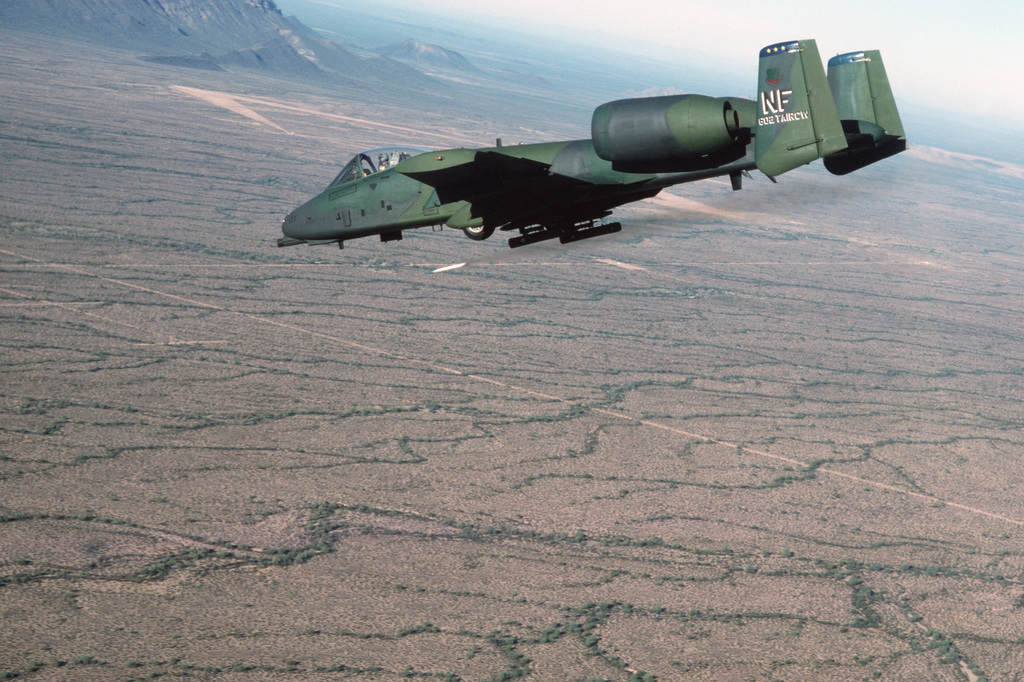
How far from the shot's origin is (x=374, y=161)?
23.0 m

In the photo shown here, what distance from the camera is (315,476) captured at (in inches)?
2525

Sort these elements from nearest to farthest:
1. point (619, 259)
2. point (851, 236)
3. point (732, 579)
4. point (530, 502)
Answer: point (732, 579) < point (530, 502) < point (619, 259) < point (851, 236)

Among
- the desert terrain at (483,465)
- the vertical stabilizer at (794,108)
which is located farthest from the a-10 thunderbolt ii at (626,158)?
the desert terrain at (483,465)

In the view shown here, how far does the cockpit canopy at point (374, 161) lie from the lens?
2248 centimetres

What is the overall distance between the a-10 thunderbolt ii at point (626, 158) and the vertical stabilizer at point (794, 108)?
21 mm

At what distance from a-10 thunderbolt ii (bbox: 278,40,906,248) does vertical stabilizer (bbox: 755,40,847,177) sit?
0.02m

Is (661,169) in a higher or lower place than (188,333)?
higher

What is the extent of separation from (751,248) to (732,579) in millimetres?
118226

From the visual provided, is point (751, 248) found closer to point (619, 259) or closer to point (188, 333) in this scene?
point (619, 259)

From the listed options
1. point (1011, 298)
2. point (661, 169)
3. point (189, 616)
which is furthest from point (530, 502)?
point (1011, 298)

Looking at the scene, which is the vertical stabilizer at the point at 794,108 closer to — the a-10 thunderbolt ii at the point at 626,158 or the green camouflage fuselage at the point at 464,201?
the a-10 thunderbolt ii at the point at 626,158

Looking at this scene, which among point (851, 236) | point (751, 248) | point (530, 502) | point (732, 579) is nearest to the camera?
point (732, 579)

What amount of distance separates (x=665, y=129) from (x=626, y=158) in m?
1.03

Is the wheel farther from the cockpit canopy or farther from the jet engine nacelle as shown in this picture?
the jet engine nacelle
